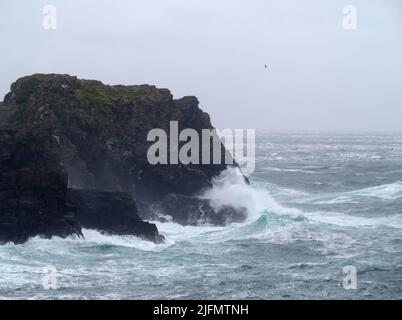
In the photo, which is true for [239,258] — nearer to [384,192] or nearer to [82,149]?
[82,149]

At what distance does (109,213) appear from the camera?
4172 centimetres

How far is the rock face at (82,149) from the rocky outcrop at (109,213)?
0.08 metres

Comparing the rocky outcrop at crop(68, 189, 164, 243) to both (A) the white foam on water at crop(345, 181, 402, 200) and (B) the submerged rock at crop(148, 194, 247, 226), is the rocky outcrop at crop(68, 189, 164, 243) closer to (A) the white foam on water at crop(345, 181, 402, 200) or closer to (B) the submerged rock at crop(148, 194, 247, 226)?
(B) the submerged rock at crop(148, 194, 247, 226)

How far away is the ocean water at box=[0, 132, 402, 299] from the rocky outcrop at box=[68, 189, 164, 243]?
30.2 inches

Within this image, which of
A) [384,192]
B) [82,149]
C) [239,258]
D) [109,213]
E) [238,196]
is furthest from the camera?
[384,192]

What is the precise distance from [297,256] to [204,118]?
2327 cm

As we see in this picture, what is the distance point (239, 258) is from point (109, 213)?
9069 mm

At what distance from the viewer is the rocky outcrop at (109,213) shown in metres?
41.3

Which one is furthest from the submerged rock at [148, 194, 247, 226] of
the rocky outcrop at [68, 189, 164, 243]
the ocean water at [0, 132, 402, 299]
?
the rocky outcrop at [68, 189, 164, 243]

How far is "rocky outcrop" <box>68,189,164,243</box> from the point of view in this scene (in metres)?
41.3

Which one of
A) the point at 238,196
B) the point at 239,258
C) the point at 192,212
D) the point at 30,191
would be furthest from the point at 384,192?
the point at 30,191

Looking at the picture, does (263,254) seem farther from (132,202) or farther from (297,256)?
(132,202)

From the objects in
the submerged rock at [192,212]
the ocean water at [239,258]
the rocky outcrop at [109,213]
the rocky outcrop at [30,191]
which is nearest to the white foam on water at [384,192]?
the ocean water at [239,258]
